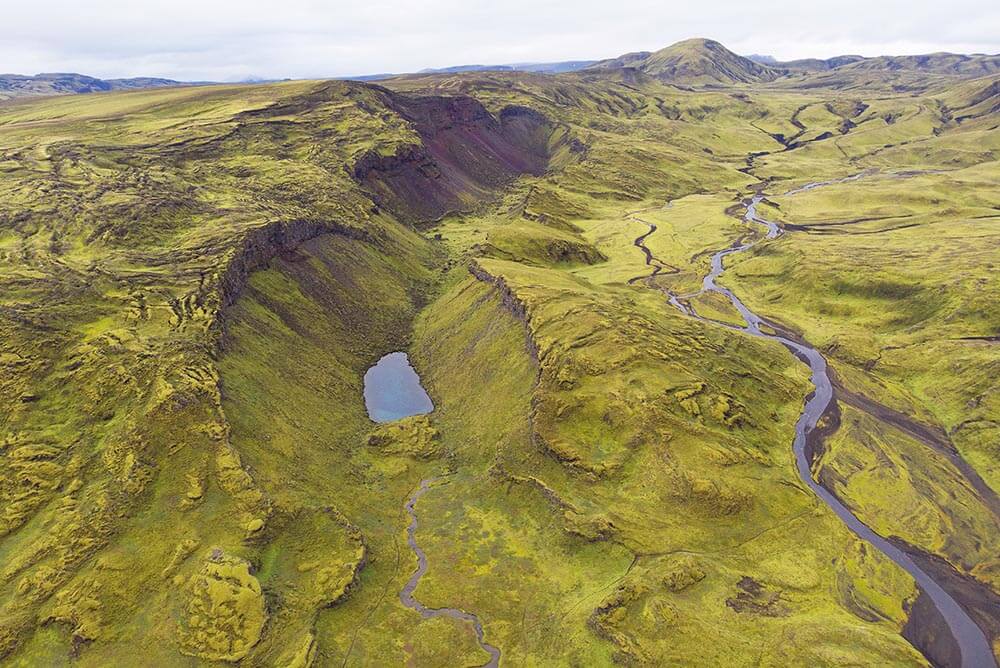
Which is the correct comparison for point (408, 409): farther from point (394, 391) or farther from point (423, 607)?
point (423, 607)

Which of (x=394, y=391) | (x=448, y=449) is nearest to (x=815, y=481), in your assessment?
(x=448, y=449)

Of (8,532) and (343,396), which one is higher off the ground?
(8,532)

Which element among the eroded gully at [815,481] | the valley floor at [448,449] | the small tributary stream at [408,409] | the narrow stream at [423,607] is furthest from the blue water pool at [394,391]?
the eroded gully at [815,481]

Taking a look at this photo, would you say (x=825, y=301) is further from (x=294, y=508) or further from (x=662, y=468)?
(x=294, y=508)

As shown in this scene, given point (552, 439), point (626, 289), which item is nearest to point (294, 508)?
point (552, 439)

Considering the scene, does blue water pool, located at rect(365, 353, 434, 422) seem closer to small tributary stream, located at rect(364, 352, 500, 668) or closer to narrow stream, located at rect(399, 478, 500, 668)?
small tributary stream, located at rect(364, 352, 500, 668)

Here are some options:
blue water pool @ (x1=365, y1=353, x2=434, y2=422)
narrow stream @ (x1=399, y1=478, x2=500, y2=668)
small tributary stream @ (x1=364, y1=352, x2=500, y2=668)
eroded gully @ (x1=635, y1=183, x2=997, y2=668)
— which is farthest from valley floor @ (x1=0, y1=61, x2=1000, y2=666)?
blue water pool @ (x1=365, y1=353, x2=434, y2=422)

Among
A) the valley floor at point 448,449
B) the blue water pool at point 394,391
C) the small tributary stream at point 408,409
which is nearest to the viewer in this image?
the valley floor at point 448,449

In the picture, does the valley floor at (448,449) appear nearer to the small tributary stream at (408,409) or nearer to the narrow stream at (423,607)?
the narrow stream at (423,607)
